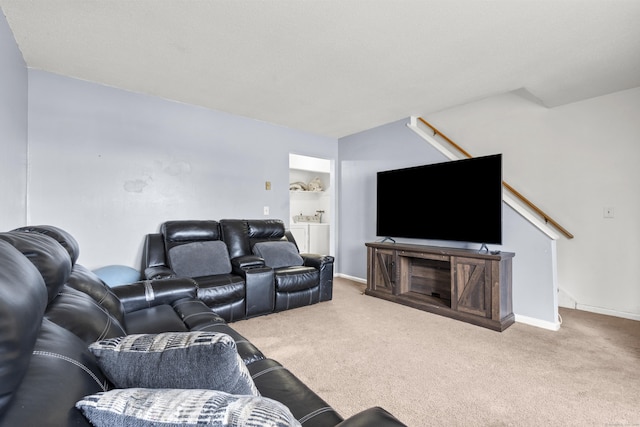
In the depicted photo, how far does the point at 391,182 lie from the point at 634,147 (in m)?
2.52

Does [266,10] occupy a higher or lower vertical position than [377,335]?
higher

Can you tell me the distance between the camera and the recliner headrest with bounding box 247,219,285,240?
3851mm

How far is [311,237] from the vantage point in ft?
21.1

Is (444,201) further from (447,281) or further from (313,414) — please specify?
(313,414)

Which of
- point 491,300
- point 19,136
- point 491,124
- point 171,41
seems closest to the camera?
point 171,41

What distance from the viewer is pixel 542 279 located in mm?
2932

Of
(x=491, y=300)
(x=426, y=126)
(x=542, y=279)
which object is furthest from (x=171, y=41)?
(x=542, y=279)

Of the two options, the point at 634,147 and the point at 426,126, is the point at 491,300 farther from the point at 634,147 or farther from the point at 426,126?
the point at 426,126

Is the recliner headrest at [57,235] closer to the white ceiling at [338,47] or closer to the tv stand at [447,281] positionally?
the white ceiling at [338,47]

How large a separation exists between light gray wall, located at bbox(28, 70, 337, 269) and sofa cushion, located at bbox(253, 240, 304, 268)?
0.78 m

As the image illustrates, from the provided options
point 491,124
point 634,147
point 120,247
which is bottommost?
point 120,247

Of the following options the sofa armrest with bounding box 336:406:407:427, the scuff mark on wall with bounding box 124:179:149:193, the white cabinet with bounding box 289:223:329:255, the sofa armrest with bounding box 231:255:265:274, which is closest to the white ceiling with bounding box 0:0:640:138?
the scuff mark on wall with bounding box 124:179:149:193

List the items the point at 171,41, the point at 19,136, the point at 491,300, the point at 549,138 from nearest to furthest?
the point at 171,41 → the point at 19,136 → the point at 491,300 → the point at 549,138

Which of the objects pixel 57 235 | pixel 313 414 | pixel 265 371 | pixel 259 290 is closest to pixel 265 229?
pixel 259 290
